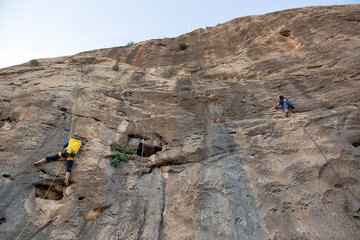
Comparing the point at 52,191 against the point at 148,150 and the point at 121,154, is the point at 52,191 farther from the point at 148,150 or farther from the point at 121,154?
the point at 148,150

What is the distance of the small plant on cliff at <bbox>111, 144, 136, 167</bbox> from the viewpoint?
597cm

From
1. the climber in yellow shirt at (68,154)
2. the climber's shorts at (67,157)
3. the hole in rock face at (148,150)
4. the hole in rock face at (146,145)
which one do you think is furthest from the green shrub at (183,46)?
the climber's shorts at (67,157)

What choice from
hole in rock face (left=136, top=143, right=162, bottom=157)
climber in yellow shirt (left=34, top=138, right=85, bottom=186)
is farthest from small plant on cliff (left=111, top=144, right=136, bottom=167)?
climber in yellow shirt (left=34, top=138, right=85, bottom=186)

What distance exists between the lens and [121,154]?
6180mm

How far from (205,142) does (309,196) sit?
2816mm

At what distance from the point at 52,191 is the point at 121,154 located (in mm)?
1847

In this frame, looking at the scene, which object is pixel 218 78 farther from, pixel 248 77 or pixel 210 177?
pixel 210 177

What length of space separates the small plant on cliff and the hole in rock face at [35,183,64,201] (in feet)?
4.44

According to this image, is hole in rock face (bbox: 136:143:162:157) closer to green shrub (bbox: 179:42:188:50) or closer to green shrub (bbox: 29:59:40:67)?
green shrub (bbox: 29:59:40:67)

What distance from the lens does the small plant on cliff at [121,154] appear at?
5.97m

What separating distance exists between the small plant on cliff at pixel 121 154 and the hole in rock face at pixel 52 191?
53.3 inches

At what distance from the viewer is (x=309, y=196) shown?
4.55 meters

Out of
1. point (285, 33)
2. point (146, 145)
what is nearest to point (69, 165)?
point (146, 145)

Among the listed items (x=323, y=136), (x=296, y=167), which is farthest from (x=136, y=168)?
(x=323, y=136)
